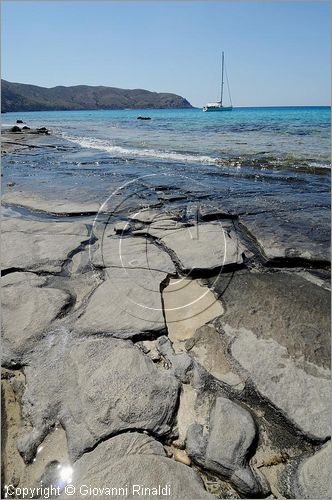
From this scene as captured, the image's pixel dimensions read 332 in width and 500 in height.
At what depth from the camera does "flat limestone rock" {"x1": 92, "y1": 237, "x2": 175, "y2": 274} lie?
3.02 meters

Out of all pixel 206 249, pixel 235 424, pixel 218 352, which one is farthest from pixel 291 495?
pixel 206 249

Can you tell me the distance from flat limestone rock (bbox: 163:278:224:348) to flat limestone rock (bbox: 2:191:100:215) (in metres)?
2.37

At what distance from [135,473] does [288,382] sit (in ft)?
3.13

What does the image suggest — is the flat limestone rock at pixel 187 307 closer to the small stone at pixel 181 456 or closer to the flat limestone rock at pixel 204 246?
the flat limestone rock at pixel 204 246

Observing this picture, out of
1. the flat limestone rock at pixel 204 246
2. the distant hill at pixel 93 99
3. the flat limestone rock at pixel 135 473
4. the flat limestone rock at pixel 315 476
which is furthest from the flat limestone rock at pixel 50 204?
the distant hill at pixel 93 99

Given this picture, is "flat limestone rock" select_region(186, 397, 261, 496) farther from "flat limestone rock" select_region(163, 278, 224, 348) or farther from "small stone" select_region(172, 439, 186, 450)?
"flat limestone rock" select_region(163, 278, 224, 348)

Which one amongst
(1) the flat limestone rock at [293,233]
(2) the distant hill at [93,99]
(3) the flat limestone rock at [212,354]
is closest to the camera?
(3) the flat limestone rock at [212,354]

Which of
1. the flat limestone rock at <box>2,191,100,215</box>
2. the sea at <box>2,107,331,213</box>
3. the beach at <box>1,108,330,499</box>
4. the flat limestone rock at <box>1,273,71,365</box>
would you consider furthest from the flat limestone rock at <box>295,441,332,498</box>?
the flat limestone rock at <box>2,191,100,215</box>

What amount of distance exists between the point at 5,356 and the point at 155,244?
182 cm

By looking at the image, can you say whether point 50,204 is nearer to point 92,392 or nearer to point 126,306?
point 126,306

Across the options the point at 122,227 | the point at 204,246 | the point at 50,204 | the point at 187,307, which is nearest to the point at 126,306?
the point at 187,307

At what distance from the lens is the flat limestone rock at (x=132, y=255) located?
Result: 3.02 m

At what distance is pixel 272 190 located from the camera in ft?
18.6

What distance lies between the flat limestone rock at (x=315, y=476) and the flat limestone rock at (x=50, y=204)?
386cm
